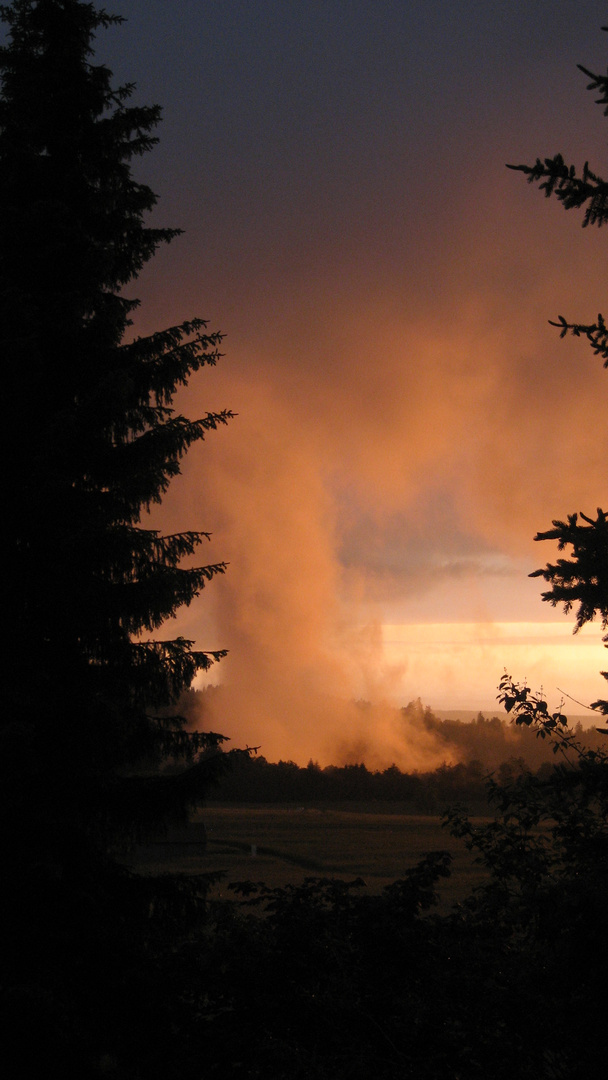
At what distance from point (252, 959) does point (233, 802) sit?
49829mm

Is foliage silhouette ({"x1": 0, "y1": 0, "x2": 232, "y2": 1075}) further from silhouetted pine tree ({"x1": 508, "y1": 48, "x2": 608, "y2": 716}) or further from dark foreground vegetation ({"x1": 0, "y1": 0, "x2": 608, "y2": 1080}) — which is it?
silhouetted pine tree ({"x1": 508, "y1": 48, "x2": 608, "y2": 716})

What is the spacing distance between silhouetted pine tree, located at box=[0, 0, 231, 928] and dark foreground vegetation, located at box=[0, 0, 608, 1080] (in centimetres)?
3

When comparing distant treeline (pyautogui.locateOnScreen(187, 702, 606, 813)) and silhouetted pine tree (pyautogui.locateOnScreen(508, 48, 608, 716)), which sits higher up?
silhouetted pine tree (pyautogui.locateOnScreen(508, 48, 608, 716))

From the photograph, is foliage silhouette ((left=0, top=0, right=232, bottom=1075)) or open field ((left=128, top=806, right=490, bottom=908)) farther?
open field ((left=128, top=806, right=490, bottom=908))

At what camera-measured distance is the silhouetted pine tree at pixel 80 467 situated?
26.8 ft

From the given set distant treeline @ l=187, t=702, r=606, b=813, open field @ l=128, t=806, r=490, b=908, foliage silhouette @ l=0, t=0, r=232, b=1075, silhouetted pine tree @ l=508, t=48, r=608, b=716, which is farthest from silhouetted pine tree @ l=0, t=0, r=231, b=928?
distant treeline @ l=187, t=702, r=606, b=813

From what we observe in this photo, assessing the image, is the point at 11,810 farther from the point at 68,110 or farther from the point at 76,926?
the point at 68,110

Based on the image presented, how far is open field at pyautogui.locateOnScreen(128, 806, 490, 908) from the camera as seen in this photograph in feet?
99.7

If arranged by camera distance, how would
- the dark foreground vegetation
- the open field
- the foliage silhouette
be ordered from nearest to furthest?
the dark foreground vegetation
the foliage silhouette
the open field

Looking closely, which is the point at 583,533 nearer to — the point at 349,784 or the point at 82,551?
the point at 82,551

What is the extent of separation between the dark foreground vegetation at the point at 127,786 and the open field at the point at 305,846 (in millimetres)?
15279

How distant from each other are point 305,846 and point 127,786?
1362 inches

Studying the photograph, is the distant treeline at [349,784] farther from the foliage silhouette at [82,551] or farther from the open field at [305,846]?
the foliage silhouette at [82,551]

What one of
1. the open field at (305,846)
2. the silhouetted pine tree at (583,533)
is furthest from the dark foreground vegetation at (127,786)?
the open field at (305,846)
